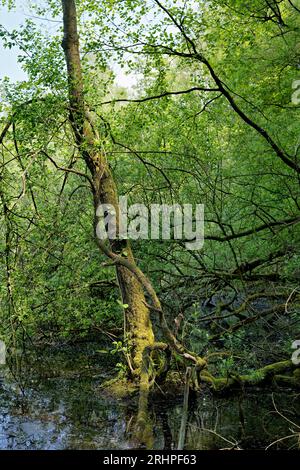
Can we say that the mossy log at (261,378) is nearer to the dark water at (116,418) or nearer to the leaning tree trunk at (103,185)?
the dark water at (116,418)

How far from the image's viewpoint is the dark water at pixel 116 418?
600 centimetres

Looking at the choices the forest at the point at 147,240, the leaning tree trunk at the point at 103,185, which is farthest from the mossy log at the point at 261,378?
the leaning tree trunk at the point at 103,185

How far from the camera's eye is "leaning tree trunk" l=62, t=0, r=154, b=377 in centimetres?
774

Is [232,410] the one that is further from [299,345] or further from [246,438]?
[299,345]

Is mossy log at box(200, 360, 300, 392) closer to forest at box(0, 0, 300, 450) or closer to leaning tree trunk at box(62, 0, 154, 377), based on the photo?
forest at box(0, 0, 300, 450)

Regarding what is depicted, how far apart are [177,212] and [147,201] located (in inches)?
22.3

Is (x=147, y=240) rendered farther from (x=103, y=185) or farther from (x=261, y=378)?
(x=261, y=378)

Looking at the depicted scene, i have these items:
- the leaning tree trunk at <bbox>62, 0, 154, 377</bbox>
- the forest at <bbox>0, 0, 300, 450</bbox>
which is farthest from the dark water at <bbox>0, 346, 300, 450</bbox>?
the leaning tree trunk at <bbox>62, 0, 154, 377</bbox>

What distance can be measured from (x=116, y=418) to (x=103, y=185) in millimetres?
3461

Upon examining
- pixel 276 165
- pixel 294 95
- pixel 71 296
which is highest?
Answer: pixel 294 95

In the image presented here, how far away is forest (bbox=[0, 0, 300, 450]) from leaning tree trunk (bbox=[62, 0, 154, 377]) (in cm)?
3
